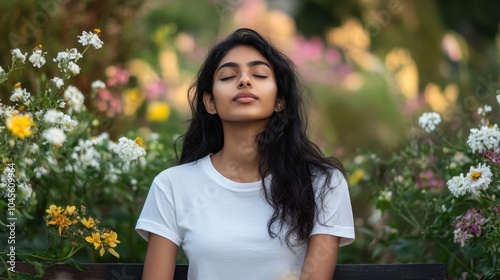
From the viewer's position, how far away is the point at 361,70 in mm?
7863

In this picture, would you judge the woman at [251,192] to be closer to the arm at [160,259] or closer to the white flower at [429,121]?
the arm at [160,259]

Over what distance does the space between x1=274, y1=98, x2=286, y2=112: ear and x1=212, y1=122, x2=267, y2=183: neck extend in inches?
2.4

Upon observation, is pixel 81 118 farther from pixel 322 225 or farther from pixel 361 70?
pixel 361 70

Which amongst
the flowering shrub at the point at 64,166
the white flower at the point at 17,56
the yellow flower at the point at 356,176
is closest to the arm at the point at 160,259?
the flowering shrub at the point at 64,166

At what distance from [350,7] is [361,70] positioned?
79.7 inches

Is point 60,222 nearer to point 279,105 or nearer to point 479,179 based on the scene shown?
point 279,105

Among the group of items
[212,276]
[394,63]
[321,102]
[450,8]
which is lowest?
[212,276]

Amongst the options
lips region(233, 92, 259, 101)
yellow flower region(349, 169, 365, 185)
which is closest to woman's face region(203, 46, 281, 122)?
lips region(233, 92, 259, 101)

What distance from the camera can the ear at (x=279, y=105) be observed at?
→ 275cm

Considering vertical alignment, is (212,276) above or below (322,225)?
below

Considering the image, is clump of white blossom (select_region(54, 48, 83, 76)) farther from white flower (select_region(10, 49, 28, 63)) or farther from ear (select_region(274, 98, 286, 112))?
ear (select_region(274, 98, 286, 112))

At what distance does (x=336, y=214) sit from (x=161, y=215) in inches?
19.7

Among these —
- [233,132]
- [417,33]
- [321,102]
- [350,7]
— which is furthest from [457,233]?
[350,7]

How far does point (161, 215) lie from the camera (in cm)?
266
